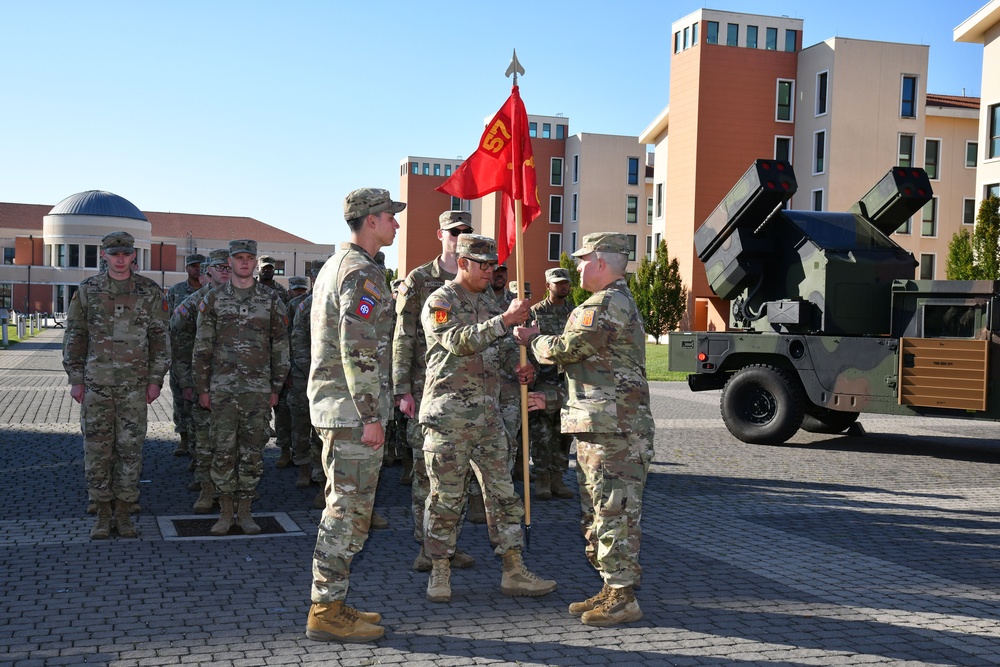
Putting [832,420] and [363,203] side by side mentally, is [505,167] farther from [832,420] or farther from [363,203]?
[832,420]

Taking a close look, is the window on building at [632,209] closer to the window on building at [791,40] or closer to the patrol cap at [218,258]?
the window on building at [791,40]

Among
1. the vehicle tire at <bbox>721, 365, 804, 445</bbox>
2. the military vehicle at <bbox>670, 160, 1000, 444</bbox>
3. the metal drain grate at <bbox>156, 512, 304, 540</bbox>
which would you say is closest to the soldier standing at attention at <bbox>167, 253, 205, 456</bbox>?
the metal drain grate at <bbox>156, 512, 304, 540</bbox>

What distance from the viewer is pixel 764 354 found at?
12.9 metres

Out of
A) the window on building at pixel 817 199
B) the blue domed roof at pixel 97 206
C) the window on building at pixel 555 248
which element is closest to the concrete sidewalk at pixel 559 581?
the window on building at pixel 817 199

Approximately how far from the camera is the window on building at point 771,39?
45688mm

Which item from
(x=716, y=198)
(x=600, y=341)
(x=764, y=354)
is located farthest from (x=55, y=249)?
(x=600, y=341)

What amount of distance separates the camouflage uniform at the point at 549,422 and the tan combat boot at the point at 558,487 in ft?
0.06

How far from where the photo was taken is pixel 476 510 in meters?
7.62

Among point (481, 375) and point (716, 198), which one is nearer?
point (481, 375)

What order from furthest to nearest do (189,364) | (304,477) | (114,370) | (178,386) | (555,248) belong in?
1. (555,248)
2. (178,386)
3. (189,364)
4. (304,477)
5. (114,370)

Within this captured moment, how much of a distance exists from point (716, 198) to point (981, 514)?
3780cm

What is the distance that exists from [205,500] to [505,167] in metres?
3.60

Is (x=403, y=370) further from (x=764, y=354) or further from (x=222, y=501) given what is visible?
(x=764, y=354)

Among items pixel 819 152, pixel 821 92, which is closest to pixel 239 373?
pixel 819 152
